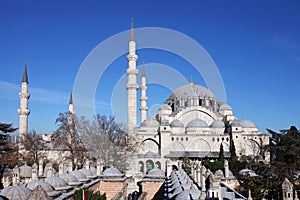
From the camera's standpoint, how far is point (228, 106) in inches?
1265

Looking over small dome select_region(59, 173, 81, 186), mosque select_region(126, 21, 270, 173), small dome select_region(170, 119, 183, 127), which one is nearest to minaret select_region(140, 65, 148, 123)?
mosque select_region(126, 21, 270, 173)

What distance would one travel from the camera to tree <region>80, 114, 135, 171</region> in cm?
2009

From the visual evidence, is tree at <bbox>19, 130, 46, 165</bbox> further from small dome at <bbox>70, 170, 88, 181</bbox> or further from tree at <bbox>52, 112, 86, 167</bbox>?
small dome at <bbox>70, 170, 88, 181</bbox>

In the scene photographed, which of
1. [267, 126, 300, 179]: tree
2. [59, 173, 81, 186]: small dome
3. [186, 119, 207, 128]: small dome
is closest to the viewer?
[59, 173, 81, 186]: small dome

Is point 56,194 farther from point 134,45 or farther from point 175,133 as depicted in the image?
point 175,133

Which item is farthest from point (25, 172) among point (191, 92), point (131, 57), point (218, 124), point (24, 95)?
point (191, 92)

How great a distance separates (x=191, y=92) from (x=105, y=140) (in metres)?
14.5

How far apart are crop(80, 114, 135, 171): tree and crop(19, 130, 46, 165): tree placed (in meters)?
4.38

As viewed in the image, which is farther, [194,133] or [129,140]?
[194,133]

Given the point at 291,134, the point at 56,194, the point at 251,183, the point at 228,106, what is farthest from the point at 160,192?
the point at 228,106

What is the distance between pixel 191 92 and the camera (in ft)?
107

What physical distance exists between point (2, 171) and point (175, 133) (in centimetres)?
1473

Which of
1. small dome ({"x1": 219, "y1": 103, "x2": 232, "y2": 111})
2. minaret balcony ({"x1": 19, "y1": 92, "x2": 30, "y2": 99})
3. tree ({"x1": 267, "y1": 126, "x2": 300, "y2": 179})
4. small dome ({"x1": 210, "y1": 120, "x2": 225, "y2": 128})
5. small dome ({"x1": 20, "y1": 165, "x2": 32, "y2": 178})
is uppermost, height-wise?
minaret balcony ({"x1": 19, "y1": 92, "x2": 30, "y2": 99})

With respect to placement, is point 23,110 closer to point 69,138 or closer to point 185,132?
point 69,138
